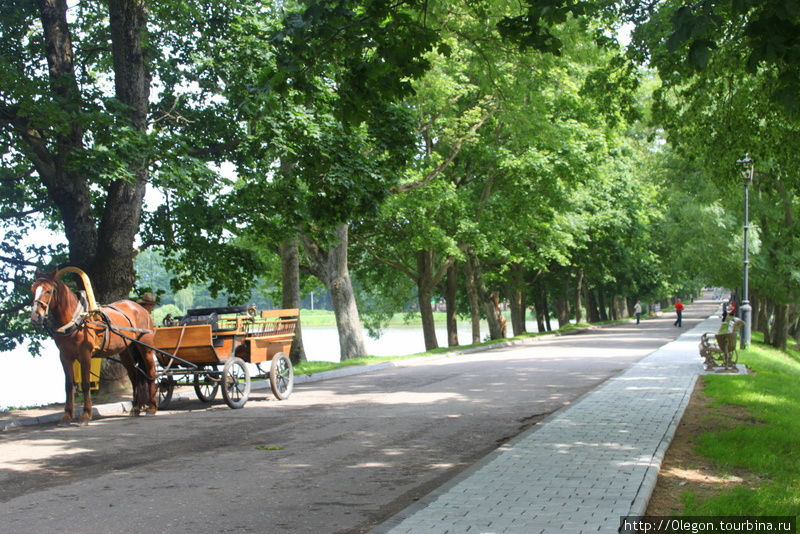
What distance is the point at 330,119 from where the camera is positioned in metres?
17.3

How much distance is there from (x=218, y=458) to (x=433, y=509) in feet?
11.4

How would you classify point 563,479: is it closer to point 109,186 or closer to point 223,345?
point 223,345

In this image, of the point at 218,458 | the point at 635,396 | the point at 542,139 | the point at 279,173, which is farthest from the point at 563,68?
the point at 218,458

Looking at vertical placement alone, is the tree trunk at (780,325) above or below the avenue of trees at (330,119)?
below

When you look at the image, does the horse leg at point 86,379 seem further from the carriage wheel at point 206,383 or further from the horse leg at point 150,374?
the carriage wheel at point 206,383

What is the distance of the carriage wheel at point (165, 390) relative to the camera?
13073 mm

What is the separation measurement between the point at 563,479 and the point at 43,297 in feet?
24.3

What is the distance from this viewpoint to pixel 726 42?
12.4 meters

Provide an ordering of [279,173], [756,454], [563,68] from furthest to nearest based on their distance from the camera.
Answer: [563,68] < [279,173] < [756,454]

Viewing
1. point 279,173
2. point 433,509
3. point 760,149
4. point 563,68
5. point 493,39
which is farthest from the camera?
point 563,68

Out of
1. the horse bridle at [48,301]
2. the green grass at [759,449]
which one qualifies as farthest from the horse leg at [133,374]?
the green grass at [759,449]

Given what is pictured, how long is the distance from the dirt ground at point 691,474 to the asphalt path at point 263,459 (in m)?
2.04

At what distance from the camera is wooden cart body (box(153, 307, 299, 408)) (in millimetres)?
12219

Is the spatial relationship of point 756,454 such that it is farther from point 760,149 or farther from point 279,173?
point 279,173
